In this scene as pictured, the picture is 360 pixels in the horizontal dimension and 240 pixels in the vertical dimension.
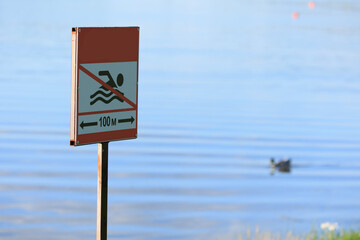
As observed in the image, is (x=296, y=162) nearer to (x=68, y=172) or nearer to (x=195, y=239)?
(x=68, y=172)

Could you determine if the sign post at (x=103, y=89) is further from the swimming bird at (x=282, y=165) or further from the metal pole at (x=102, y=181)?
the swimming bird at (x=282, y=165)

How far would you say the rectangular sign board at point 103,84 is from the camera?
5633 mm

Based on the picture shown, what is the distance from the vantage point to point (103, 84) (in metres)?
5.76

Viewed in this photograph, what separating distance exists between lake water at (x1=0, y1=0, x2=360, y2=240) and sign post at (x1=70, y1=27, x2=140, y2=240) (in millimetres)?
2980

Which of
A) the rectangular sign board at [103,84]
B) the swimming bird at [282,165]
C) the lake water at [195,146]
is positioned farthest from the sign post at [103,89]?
the swimming bird at [282,165]

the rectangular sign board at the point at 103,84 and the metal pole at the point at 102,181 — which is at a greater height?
the rectangular sign board at the point at 103,84

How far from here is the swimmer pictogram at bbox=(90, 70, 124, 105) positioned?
573 centimetres

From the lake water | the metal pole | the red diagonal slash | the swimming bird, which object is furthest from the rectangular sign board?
the swimming bird

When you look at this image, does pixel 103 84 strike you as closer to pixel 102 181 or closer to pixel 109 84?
pixel 109 84

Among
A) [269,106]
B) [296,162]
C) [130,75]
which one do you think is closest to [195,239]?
[130,75]

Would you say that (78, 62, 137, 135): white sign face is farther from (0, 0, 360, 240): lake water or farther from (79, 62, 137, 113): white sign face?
(0, 0, 360, 240): lake water

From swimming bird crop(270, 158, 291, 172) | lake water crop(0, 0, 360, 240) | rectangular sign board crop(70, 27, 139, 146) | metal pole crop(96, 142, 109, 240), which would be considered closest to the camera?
rectangular sign board crop(70, 27, 139, 146)

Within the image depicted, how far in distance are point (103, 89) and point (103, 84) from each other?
0.03 m

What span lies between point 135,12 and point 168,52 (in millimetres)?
15134
